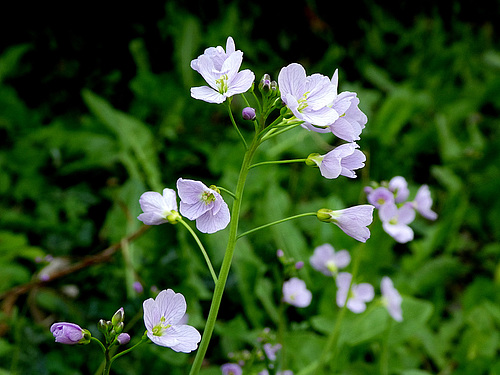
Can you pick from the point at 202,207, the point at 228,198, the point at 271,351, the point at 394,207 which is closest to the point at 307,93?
the point at 202,207

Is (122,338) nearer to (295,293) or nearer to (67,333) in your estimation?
(67,333)

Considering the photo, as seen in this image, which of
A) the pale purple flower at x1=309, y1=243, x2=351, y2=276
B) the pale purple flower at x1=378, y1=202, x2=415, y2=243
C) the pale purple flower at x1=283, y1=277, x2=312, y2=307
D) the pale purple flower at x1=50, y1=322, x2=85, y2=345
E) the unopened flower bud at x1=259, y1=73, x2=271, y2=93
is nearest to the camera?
the pale purple flower at x1=50, y1=322, x2=85, y2=345

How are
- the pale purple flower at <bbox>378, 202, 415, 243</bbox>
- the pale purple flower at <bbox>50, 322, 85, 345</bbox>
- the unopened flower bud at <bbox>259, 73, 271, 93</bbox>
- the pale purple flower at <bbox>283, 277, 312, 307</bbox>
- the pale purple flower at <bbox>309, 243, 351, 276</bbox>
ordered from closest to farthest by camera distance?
the pale purple flower at <bbox>50, 322, 85, 345</bbox> < the unopened flower bud at <bbox>259, 73, 271, 93</bbox> < the pale purple flower at <bbox>378, 202, 415, 243</bbox> < the pale purple flower at <bbox>283, 277, 312, 307</bbox> < the pale purple flower at <bbox>309, 243, 351, 276</bbox>

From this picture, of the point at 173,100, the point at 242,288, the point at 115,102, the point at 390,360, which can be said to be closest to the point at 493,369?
the point at 390,360

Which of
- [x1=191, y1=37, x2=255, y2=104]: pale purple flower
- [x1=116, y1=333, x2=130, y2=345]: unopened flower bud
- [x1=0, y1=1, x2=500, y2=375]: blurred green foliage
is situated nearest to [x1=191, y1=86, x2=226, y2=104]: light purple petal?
[x1=191, y1=37, x2=255, y2=104]: pale purple flower

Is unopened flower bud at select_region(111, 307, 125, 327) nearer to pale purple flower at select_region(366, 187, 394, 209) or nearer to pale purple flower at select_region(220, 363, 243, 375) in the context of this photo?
pale purple flower at select_region(220, 363, 243, 375)

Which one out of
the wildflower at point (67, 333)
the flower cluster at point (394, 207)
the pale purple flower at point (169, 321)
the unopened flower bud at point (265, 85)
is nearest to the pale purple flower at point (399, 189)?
the flower cluster at point (394, 207)

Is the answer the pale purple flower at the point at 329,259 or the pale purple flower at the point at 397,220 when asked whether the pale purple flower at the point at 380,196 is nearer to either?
the pale purple flower at the point at 397,220
